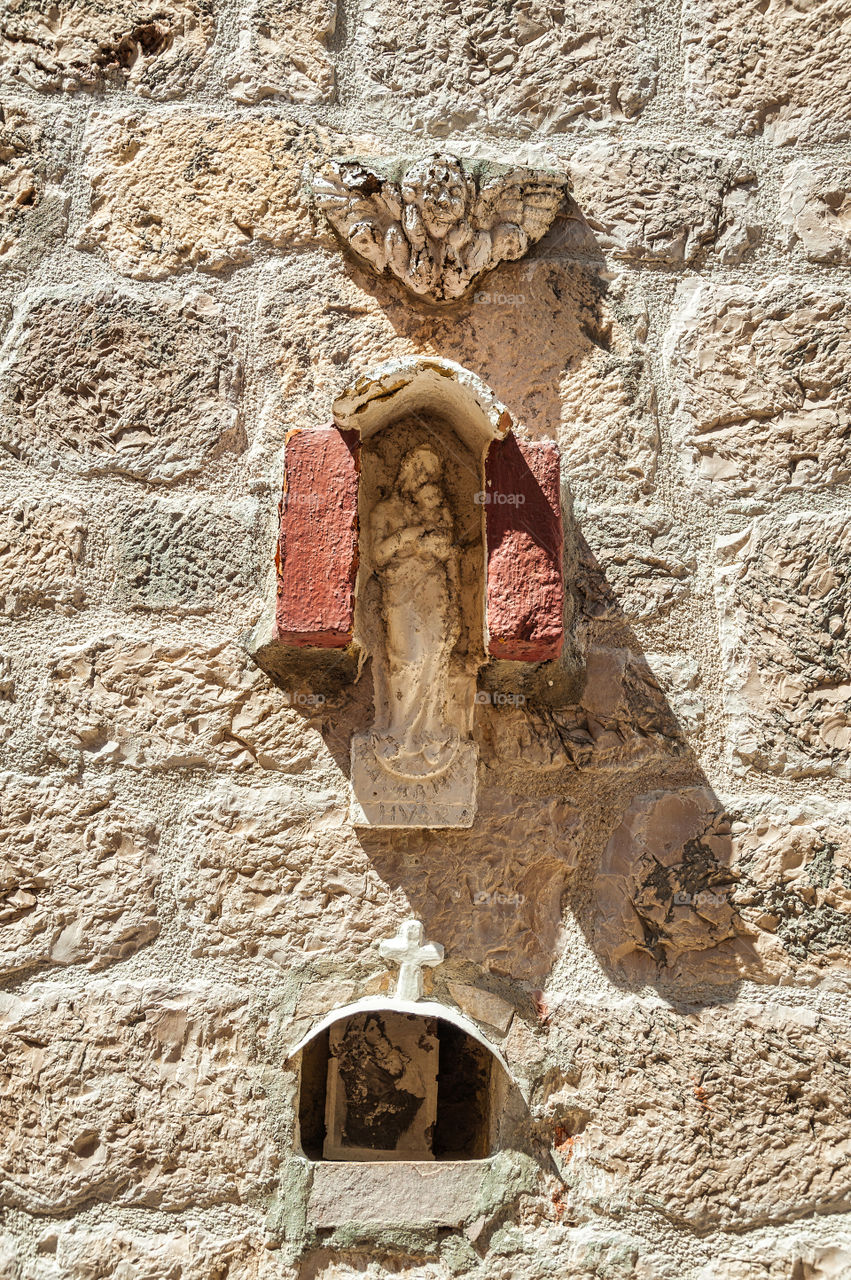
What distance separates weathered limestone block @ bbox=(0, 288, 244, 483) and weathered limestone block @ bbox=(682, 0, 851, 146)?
0.94 m

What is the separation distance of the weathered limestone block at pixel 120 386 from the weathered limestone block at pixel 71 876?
1.74 ft

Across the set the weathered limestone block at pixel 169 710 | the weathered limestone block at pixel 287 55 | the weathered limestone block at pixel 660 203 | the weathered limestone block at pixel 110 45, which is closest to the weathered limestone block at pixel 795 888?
the weathered limestone block at pixel 169 710

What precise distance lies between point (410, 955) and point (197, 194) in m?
1.28

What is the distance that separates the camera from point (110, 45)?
175cm

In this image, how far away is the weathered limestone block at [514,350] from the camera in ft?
5.36

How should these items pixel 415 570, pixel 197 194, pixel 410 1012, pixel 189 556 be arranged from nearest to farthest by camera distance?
1. pixel 410 1012
2. pixel 415 570
3. pixel 189 556
4. pixel 197 194

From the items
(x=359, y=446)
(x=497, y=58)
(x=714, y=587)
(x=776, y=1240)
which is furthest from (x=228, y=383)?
(x=776, y=1240)

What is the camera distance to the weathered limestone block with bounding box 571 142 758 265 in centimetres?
170

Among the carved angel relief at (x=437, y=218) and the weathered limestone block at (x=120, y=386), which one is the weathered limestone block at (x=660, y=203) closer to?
the carved angel relief at (x=437, y=218)

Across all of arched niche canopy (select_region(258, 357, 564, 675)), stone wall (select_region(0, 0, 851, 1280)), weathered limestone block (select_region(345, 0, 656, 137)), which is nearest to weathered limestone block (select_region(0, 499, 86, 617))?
stone wall (select_region(0, 0, 851, 1280))

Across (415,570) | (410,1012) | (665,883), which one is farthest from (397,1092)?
(415,570)

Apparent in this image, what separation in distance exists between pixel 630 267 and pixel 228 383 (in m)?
0.70

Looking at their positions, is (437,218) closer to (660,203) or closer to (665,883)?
(660,203)

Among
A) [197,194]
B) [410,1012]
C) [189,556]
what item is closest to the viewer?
[410,1012]
